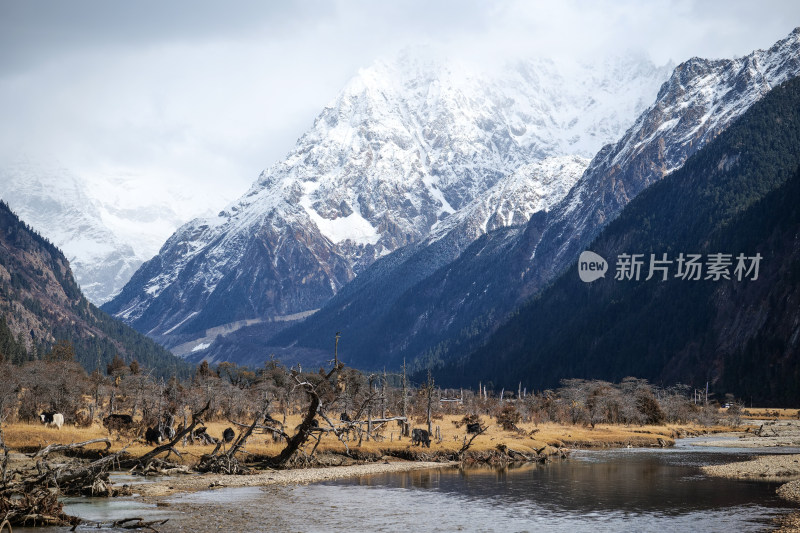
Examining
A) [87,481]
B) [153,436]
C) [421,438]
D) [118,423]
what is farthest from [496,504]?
[118,423]

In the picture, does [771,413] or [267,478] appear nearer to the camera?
[267,478]

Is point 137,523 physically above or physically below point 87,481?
below

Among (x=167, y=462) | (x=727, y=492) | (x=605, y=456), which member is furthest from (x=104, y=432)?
(x=727, y=492)

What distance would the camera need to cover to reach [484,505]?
2052 inches

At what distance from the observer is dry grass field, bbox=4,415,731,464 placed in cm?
7225

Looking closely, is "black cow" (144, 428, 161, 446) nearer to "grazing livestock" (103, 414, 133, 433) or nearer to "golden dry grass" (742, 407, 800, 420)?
"grazing livestock" (103, 414, 133, 433)

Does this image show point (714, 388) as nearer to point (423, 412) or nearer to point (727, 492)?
point (423, 412)

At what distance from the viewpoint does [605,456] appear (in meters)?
89.2

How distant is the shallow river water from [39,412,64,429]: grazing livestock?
116ft

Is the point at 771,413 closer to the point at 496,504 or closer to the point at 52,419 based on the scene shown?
the point at 496,504

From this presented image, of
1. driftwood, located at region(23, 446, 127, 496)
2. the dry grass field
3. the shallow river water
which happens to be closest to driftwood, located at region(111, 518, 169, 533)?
the shallow river water

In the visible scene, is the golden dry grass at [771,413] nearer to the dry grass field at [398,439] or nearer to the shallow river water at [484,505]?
the dry grass field at [398,439]

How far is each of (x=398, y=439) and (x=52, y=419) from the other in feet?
118

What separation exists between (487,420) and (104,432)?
2528 inches
